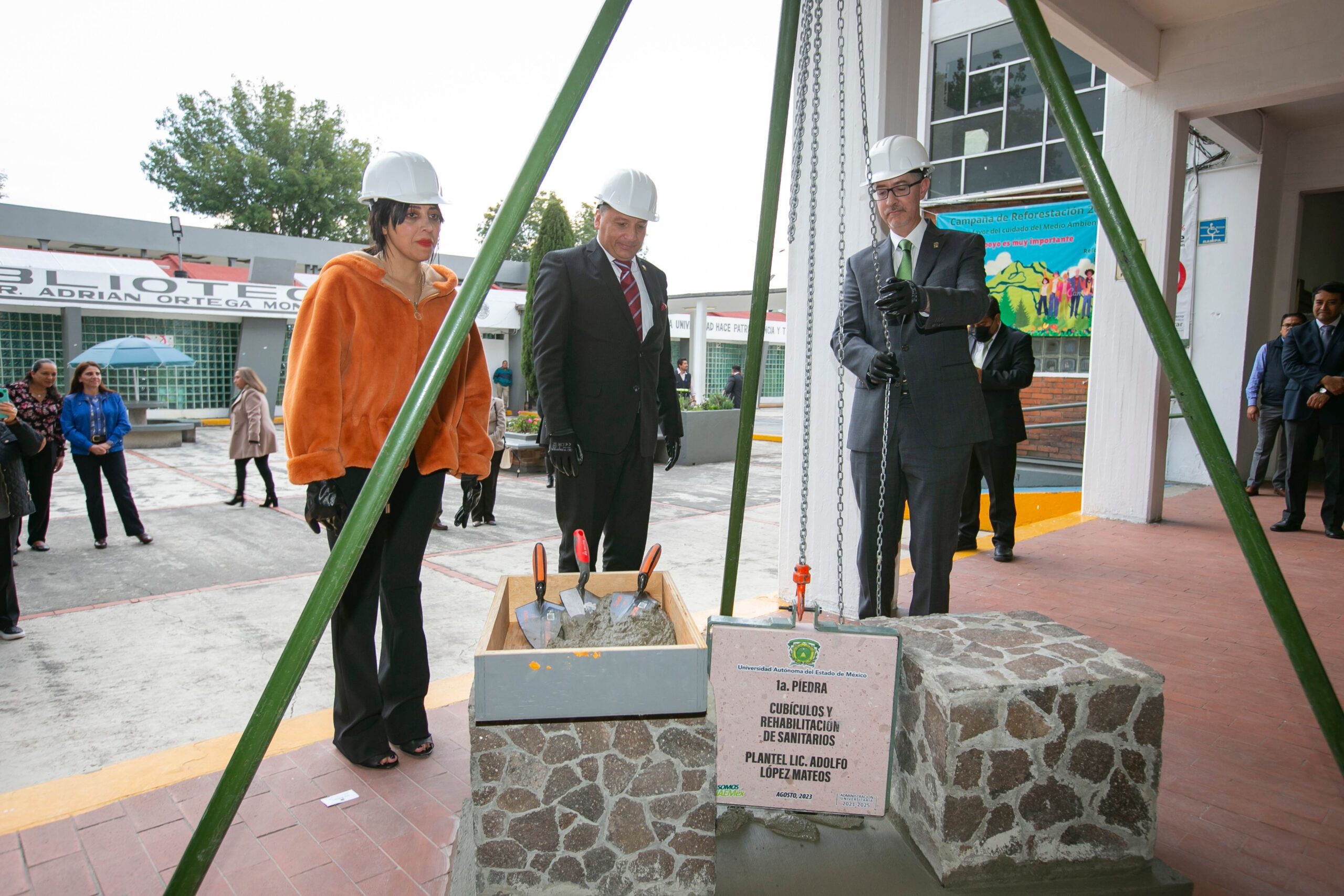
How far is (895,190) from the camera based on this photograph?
2.97 metres

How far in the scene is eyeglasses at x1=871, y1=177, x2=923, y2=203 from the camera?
2.96 metres

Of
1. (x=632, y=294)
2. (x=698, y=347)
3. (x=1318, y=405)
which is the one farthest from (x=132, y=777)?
(x=698, y=347)

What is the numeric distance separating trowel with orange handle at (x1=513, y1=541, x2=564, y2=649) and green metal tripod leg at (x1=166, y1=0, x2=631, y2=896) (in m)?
0.54

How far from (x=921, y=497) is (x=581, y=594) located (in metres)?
1.37

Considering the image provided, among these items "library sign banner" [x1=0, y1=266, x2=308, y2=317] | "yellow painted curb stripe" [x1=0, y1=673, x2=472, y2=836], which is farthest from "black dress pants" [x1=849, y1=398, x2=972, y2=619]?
"library sign banner" [x1=0, y1=266, x2=308, y2=317]

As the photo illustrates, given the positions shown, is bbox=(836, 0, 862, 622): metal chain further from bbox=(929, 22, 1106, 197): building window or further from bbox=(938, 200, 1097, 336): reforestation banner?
bbox=(929, 22, 1106, 197): building window

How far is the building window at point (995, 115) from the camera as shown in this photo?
11.9 m

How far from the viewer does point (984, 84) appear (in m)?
12.7

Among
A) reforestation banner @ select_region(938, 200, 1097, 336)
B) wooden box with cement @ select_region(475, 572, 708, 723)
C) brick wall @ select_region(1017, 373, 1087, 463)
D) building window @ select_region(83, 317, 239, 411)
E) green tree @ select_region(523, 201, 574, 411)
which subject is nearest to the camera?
wooden box with cement @ select_region(475, 572, 708, 723)

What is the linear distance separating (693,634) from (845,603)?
2.46 meters

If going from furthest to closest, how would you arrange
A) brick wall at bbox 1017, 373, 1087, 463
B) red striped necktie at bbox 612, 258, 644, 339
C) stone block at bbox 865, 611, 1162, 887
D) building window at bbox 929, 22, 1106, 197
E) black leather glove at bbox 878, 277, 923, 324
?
brick wall at bbox 1017, 373, 1087, 463 → building window at bbox 929, 22, 1106, 197 → red striped necktie at bbox 612, 258, 644, 339 → black leather glove at bbox 878, 277, 923, 324 → stone block at bbox 865, 611, 1162, 887

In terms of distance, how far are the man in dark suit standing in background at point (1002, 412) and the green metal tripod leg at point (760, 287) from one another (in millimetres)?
3436

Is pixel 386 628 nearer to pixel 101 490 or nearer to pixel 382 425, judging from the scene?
pixel 382 425

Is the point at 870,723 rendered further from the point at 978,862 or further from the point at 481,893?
the point at 481,893
